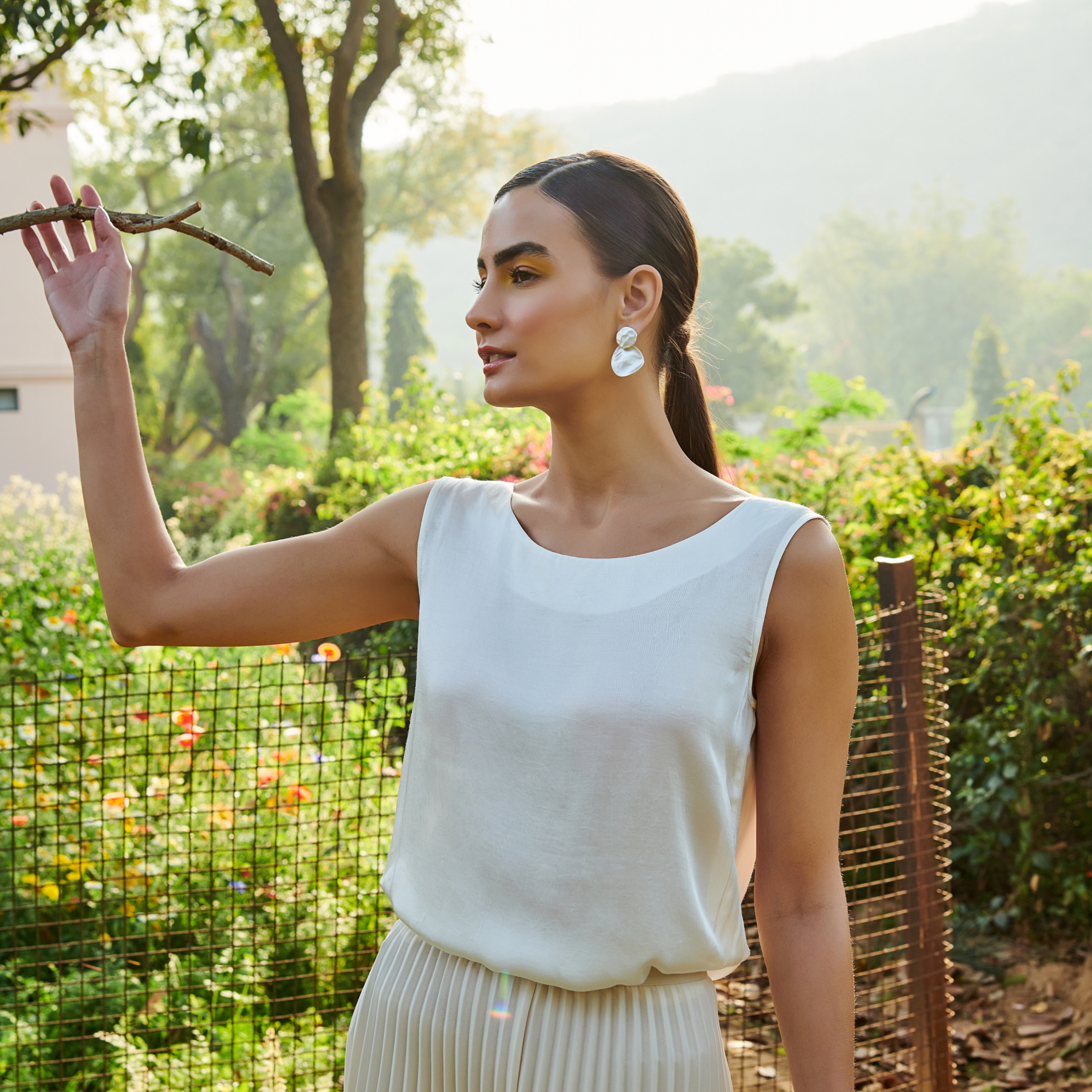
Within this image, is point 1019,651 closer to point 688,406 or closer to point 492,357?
point 688,406

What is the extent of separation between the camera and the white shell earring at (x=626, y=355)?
4.48ft

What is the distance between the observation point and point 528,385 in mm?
1336

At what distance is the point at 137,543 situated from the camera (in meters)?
1.38

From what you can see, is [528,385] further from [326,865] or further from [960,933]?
[960,933]

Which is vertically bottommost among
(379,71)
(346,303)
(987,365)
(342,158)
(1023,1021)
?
(1023,1021)

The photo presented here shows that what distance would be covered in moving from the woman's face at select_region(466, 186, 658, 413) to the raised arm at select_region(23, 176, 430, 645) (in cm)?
30

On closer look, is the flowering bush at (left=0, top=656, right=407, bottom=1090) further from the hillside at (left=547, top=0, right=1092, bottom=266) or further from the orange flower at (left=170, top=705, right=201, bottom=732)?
the hillside at (left=547, top=0, right=1092, bottom=266)

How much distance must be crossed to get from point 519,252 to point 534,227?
4 cm

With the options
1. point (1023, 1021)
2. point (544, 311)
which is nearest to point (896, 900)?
point (1023, 1021)

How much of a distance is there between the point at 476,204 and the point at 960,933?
40.9 meters

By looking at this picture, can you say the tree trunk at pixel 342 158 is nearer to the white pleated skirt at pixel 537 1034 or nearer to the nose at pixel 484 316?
the nose at pixel 484 316

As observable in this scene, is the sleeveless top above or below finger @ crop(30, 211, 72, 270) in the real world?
below


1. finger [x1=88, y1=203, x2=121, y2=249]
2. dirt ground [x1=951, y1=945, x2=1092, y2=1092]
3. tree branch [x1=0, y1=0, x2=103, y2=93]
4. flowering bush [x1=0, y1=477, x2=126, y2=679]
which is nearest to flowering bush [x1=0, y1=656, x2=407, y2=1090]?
flowering bush [x1=0, y1=477, x2=126, y2=679]

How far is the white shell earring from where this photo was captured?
4.48ft
